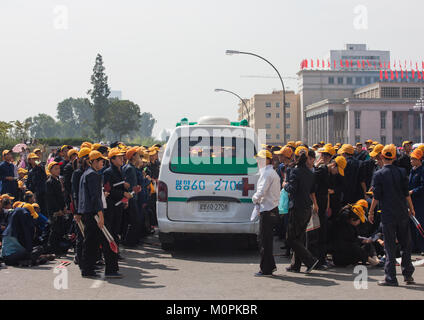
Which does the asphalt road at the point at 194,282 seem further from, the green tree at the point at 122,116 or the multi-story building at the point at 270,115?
the green tree at the point at 122,116

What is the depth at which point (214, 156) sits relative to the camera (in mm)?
10195

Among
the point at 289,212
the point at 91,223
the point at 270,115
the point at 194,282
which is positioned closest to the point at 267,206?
the point at 289,212

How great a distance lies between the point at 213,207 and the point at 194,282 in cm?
224

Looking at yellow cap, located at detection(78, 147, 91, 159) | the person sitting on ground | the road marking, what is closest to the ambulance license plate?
the person sitting on ground

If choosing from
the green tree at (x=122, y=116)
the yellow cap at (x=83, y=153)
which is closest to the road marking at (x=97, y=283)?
the yellow cap at (x=83, y=153)

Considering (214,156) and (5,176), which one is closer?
(214,156)

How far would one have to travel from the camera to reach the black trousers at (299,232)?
8.66 metres

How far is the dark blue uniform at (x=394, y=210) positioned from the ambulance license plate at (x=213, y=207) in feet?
9.47

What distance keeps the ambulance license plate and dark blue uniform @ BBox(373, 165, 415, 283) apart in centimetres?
289

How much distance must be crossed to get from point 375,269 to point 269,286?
2135 mm

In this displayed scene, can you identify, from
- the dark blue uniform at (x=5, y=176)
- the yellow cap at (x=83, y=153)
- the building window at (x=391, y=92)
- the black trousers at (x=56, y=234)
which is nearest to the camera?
the yellow cap at (x=83, y=153)

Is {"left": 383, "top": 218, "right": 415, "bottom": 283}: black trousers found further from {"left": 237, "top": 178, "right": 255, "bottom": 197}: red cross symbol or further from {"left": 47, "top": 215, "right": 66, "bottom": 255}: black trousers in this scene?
{"left": 47, "top": 215, "right": 66, "bottom": 255}: black trousers

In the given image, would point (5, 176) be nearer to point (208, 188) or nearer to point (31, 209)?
point (31, 209)

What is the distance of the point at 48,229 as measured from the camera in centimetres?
1071
